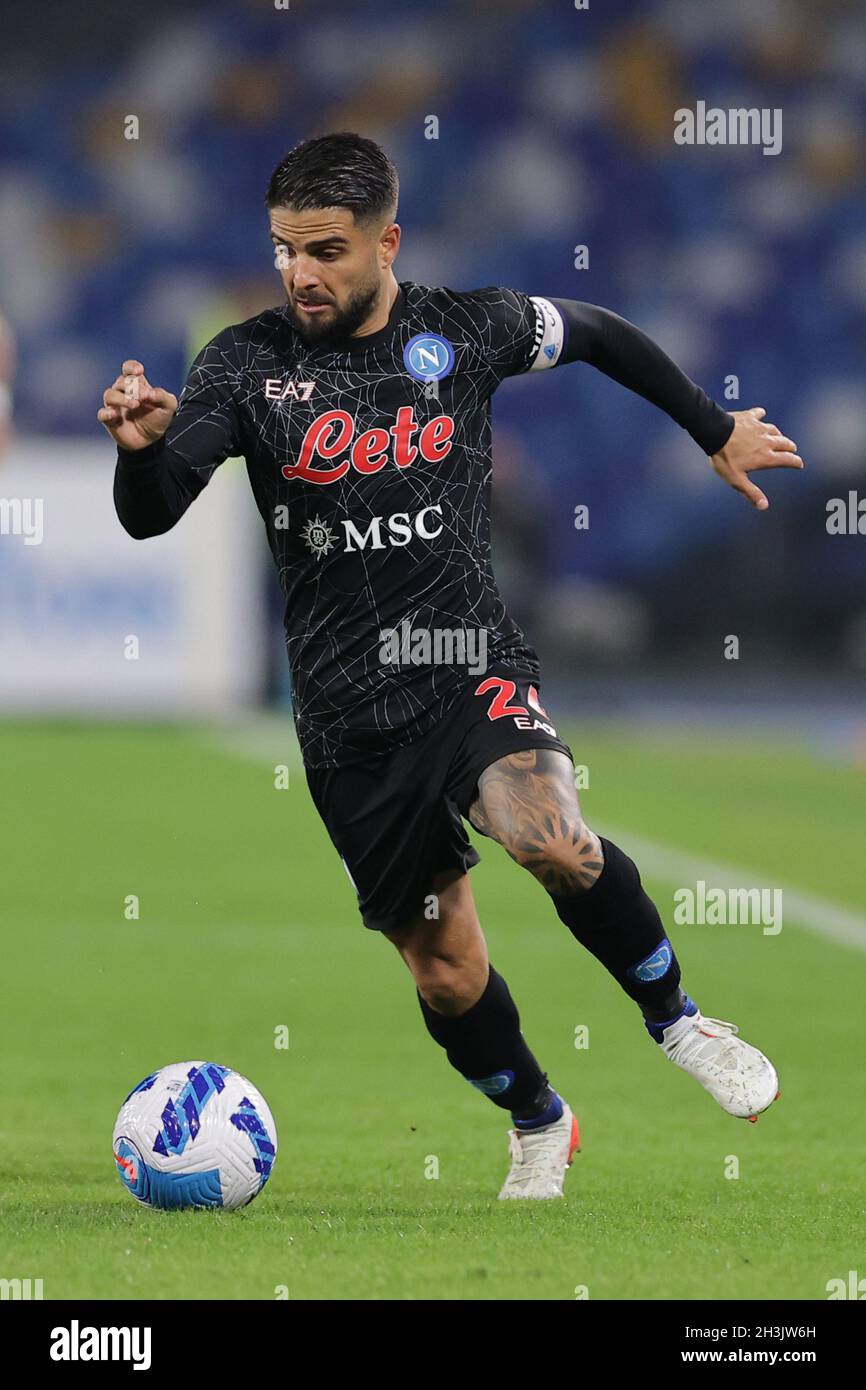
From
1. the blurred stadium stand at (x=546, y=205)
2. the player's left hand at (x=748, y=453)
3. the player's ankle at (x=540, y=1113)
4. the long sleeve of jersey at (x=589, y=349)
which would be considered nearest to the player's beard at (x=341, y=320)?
the long sleeve of jersey at (x=589, y=349)

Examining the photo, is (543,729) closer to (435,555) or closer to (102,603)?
(435,555)

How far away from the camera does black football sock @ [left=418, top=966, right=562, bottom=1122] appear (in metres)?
4.71

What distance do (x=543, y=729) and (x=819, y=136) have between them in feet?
78.7

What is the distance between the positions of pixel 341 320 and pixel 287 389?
0.19 meters

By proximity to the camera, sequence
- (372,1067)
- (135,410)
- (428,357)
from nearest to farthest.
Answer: (135,410) → (428,357) → (372,1067)

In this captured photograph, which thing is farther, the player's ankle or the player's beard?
the player's ankle

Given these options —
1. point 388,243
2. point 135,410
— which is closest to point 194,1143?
point 135,410

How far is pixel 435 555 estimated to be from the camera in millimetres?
4535

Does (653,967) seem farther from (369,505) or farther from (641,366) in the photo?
(641,366)

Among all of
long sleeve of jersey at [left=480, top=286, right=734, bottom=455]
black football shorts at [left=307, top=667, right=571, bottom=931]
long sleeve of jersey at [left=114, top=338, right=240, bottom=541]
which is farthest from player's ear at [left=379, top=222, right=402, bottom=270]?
black football shorts at [left=307, top=667, right=571, bottom=931]

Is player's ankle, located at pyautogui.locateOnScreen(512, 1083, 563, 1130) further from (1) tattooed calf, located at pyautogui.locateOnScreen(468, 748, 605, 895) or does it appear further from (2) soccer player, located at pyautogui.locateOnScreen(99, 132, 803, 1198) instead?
(1) tattooed calf, located at pyautogui.locateOnScreen(468, 748, 605, 895)

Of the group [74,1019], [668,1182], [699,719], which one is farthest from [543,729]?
[699,719]

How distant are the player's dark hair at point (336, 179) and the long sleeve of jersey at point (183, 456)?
41cm

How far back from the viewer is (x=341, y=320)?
4480 mm
